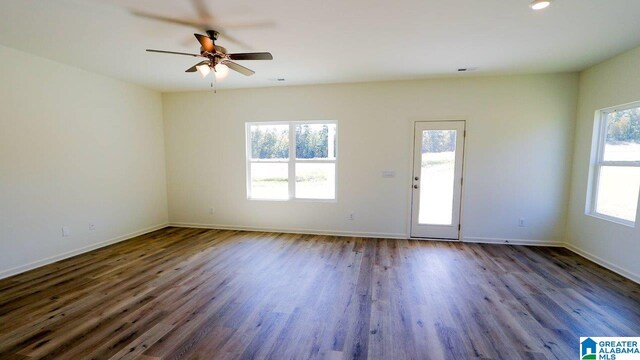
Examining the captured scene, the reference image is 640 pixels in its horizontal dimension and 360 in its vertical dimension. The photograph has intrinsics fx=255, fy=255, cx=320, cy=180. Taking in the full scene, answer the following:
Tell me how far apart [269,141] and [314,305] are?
11.0 ft

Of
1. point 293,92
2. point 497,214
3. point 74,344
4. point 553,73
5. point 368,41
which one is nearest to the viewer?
point 74,344

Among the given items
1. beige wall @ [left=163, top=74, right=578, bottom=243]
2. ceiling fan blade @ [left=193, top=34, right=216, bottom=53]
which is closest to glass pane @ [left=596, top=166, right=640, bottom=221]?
beige wall @ [left=163, top=74, right=578, bottom=243]

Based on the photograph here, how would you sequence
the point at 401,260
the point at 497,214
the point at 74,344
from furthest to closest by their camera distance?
the point at 497,214 < the point at 401,260 < the point at 74,344

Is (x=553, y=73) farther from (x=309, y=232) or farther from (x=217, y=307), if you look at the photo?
(x=217, y=307)

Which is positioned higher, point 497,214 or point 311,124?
point 311,124

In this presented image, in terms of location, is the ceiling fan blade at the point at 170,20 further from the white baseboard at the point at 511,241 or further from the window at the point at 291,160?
the white baseboard at the point at 511,241

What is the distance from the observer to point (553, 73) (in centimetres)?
396

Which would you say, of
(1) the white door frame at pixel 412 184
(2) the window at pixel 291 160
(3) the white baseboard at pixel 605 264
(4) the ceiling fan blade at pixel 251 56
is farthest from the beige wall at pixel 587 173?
(4) the ceiling fan blade at pixel 251 56

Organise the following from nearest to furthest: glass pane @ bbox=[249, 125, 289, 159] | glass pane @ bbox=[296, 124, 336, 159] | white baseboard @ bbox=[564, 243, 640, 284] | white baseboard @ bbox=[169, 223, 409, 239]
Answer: white baseboard @ bbox=[564, 243, 640, 284], white baseboard @ bbox=[169, 223, 409, 239], glass pane @ bbox=[296, 124, 336, 159], glass pane @ bbox=[249, 125, 289, 159]

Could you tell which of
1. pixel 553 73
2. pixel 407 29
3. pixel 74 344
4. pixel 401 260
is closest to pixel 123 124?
pixel 74 344

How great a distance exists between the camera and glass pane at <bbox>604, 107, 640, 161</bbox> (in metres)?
3.18

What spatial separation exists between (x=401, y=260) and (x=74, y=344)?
11.4 ft

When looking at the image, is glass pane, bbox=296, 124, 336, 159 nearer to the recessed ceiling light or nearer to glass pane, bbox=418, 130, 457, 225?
glass pane, bbox=418, 130, 457, 225

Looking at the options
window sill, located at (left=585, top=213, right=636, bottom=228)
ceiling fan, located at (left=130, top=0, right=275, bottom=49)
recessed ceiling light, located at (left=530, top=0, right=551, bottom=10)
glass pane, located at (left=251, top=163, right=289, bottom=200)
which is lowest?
window sill, located at (left=585, top=213, right=636, bottom=228)
